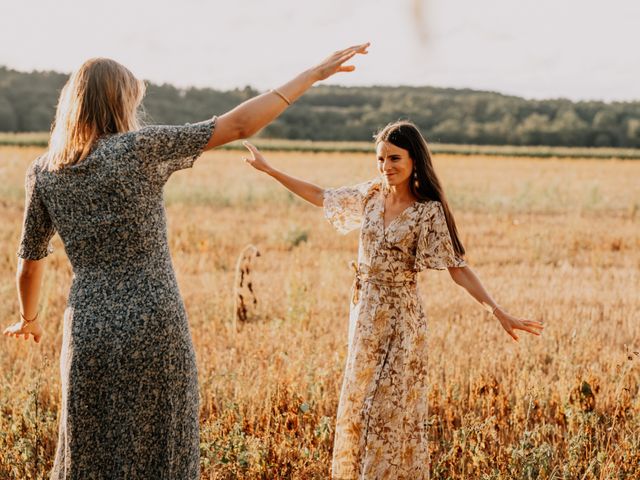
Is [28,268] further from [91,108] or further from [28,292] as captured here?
[91,108]

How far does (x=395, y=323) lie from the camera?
3.73 m

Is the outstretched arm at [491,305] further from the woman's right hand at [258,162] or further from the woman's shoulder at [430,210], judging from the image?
the woman's right hand at [258,162]

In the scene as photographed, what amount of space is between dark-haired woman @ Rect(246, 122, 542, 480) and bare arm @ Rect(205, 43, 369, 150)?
88 cm

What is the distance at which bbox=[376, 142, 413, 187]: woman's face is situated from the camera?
3.71 meters

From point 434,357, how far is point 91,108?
160 inches

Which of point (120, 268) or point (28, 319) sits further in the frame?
point (28, 319)

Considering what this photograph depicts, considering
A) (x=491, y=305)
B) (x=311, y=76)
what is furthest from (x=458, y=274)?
(x=311, y=76)

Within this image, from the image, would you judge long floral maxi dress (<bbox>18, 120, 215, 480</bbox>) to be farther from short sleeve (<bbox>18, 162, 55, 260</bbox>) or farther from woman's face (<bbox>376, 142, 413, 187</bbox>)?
woman's face (<bbox>376, 142, 413, 187</bbox>)

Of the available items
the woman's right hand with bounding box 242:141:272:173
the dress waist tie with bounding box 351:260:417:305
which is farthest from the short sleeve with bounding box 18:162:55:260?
the dress waist tie with bounding box 351:260:417:305

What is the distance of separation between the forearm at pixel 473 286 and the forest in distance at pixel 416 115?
73.1 metres

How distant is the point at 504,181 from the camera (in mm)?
30453

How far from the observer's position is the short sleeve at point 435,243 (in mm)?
3611

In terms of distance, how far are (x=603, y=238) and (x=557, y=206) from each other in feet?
23.5

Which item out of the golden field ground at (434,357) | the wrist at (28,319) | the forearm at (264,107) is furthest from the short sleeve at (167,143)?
the golden field ground at (434,357)
